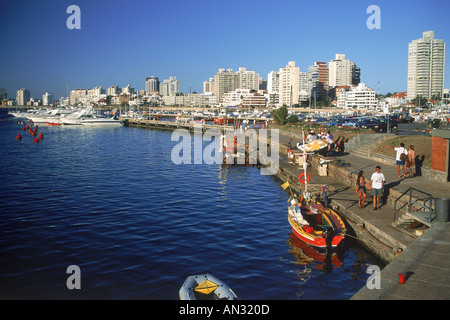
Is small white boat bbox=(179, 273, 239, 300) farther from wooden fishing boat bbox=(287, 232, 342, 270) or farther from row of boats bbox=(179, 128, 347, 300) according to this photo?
row of boats bbox=(179, 128, 347, 300)

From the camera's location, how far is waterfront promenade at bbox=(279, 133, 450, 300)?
9.58 metres

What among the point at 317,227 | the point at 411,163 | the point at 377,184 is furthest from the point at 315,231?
the point at 411,163

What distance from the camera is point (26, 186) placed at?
102ft

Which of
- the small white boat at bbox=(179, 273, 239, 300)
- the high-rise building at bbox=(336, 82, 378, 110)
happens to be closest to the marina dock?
the small white boat at bbox=(179, 273, 239, 300)

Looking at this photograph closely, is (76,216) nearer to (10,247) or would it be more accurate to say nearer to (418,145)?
(10,247)

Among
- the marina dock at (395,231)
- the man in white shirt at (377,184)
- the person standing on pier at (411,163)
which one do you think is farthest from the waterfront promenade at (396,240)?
the person standing on pier at (411,163)

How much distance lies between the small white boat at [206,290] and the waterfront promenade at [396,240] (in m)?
3.43

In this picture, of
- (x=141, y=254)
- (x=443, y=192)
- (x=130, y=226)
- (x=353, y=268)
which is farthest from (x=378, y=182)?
(x=130, y=226)

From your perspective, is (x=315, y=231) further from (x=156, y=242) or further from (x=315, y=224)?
(x=156, y=242)

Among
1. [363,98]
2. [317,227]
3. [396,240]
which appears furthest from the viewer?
[363,98]

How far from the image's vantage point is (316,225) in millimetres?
17703

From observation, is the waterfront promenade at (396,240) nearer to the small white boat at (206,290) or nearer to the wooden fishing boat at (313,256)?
the wooden fishing boat at (313,256)

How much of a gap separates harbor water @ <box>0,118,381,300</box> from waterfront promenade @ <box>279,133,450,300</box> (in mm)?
1127

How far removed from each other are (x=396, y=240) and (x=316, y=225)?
399 centimetres
